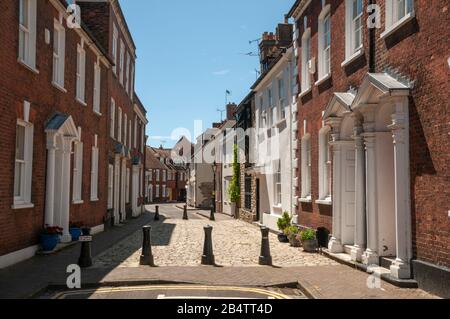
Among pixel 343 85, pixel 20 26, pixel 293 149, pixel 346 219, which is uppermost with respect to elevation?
pixel 20 26

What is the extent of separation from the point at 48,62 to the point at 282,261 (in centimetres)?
815

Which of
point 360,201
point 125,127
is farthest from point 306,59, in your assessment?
point 125,127

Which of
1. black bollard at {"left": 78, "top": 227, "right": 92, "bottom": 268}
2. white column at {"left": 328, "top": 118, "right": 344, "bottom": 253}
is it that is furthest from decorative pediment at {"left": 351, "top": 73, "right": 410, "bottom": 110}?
black bollard at {"left": 78, "top": 227, "right": 92, "bottom": 268}

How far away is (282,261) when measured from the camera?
12602mm

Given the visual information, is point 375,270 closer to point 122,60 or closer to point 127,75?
point 122,60

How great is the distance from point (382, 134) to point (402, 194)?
199 centimetres

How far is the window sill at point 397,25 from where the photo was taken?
30.3 feet

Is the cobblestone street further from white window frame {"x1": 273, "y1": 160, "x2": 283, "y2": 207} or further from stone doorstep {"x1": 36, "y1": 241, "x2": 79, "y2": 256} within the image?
white window frame {"x1": 273, "y1": 160, "x2": 283, "y2": 207}

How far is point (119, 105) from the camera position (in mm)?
26156

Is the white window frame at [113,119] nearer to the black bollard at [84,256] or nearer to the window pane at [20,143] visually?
the window pane at [20,143]

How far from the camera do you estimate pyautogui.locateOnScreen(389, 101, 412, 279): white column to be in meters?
9.24

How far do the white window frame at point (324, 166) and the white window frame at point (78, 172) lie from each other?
8.06m
